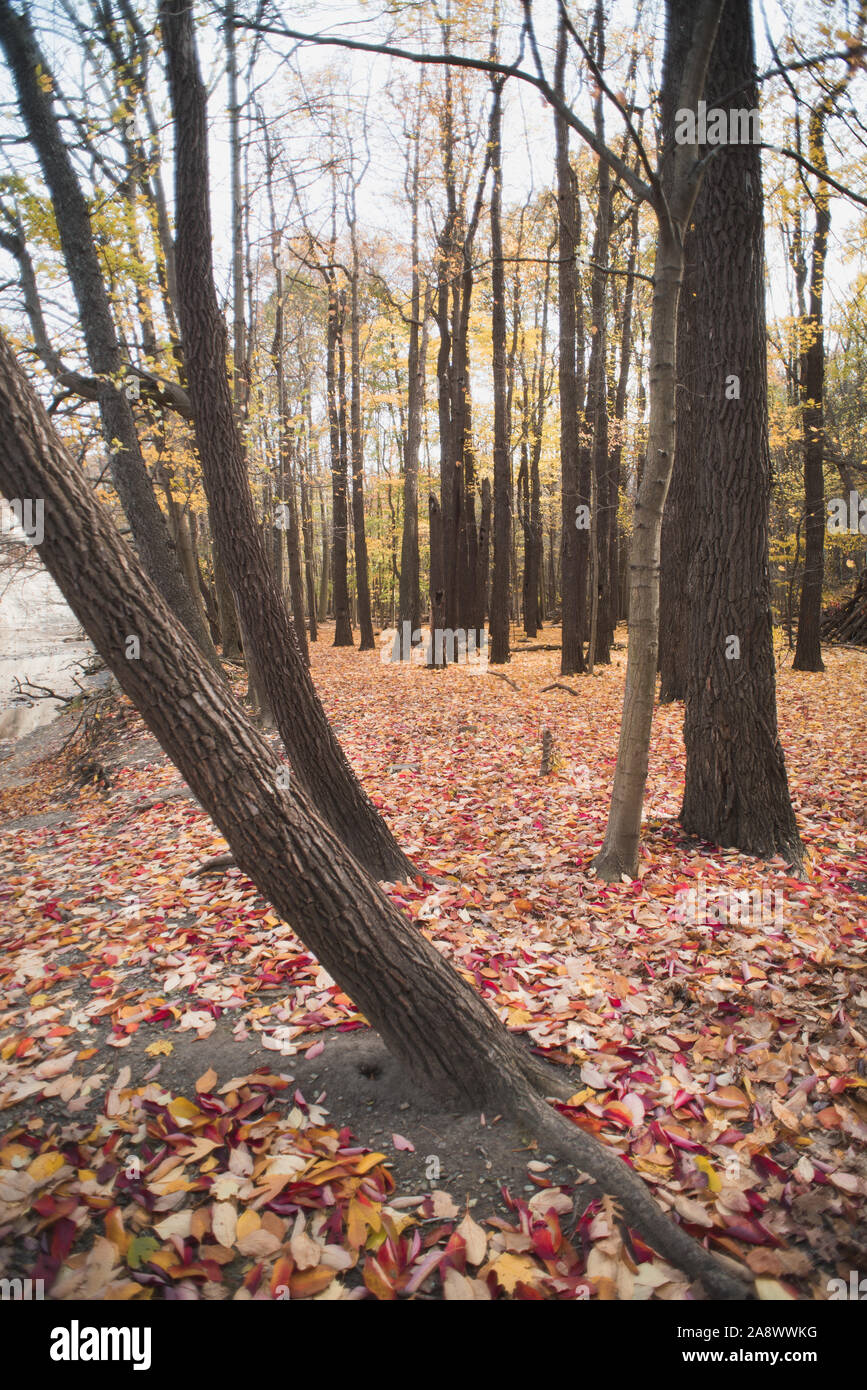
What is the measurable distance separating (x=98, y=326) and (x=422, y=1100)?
25.7 ft

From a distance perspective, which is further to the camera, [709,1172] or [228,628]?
[228,628]

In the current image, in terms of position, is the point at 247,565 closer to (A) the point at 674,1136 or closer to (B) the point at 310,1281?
(B) the point at 310,1281

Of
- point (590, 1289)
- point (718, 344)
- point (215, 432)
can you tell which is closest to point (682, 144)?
point (718, 344)

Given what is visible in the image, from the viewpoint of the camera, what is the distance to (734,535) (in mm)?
4617

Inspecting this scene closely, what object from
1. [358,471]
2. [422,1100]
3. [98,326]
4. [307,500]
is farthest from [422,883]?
[307,500]

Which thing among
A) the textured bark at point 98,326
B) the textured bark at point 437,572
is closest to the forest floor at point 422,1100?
the textured bark at point 98,326

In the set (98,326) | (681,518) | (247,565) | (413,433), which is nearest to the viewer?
(247,565)

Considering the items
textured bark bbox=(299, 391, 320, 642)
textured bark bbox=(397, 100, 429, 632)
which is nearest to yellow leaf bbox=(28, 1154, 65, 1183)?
textured bark bbox=(397, 100, 429, 632)

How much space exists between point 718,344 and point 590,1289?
5116 mm

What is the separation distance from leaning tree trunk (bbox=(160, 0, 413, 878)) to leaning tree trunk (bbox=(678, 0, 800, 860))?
2426 millimetres
